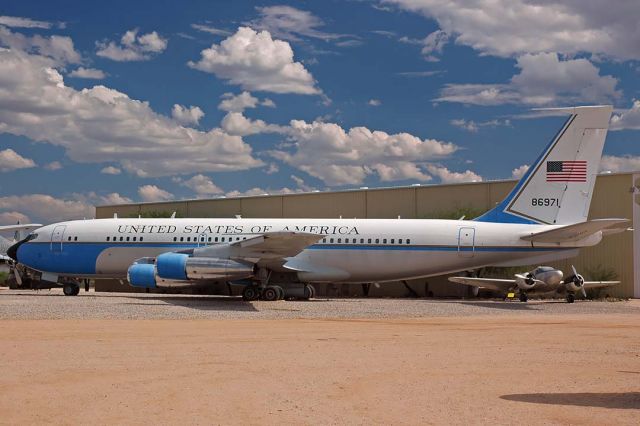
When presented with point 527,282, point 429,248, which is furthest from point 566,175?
point 429,248

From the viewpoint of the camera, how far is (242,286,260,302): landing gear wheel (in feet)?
98.6

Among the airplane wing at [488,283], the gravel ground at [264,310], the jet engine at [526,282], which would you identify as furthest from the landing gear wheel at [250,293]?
the jet engine at [526,282]

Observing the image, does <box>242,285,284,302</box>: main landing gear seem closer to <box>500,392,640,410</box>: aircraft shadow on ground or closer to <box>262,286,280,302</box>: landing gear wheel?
<box>262,286,280,302</box>: landing gear wheel

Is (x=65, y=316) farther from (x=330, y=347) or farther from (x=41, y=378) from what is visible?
(x=41, y=378)

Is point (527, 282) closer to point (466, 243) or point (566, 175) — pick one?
point (466, 243)

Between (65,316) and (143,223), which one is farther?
(143,223)

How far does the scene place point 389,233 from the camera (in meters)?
31.9

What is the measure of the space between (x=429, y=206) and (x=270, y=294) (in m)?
15.1

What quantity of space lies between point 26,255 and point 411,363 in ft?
85.4

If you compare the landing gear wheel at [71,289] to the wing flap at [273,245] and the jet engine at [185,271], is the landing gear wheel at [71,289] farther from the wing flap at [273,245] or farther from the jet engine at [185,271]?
the wing flap at [273,245]

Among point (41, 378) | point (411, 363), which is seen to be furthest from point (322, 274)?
point (41, 378)

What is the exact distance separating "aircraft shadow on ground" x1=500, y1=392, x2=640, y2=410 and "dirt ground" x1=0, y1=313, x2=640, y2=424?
0.02 meters

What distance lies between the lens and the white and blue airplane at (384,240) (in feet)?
100

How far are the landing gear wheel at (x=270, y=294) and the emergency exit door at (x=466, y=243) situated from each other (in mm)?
7832
